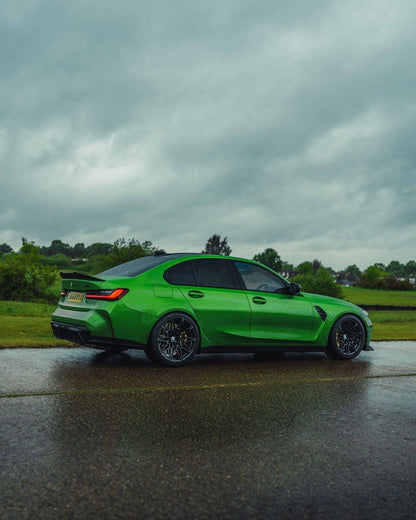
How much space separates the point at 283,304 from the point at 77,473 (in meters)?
5.35

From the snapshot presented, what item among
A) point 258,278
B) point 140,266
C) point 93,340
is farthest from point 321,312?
point 93,340

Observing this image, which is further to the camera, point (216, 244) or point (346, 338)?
point (216, 244)

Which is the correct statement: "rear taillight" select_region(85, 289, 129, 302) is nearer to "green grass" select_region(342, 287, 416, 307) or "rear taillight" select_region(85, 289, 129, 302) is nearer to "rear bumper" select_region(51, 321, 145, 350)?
"rear bumper" select_region(51, 321, 145, 350)

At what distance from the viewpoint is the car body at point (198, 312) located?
6852 mm

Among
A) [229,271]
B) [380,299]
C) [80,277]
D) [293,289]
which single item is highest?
[229,271]

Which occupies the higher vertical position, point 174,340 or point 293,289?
point 293,289

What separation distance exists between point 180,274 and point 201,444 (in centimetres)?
383

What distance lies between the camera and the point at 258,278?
816cm

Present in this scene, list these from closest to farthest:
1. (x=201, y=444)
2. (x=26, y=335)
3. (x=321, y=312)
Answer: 1. (x=201, y=444)
2. (x=321, y=312)
3. (x=26, y=335)

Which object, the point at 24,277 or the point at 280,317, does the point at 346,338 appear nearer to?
the point at 280,317

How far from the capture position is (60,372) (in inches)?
248

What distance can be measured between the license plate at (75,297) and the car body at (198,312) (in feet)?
0.05

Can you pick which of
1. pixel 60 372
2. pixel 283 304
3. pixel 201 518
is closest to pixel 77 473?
pixel 201 518

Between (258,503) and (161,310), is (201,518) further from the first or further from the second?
(161,310)
